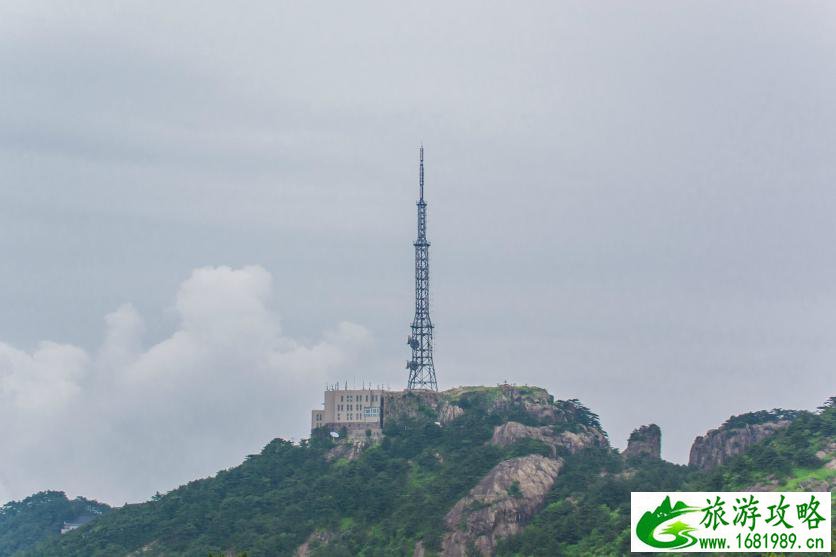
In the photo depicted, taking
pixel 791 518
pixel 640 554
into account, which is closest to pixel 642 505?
pixel 791 518

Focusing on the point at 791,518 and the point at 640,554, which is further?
the point at 640,554

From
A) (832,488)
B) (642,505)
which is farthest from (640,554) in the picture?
(642,505)

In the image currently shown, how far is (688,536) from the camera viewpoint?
15088cm

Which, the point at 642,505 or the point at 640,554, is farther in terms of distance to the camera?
the point at 640,554

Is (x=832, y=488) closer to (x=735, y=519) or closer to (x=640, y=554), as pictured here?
(x=640, y=554)

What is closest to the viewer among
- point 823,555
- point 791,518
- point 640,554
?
point 791,518

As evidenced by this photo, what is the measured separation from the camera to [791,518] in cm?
14938

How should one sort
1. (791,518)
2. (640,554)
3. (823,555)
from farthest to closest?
(640,554) → (823,555) → (791,518)

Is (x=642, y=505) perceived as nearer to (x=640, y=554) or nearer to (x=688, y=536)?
(x=688, y=536)

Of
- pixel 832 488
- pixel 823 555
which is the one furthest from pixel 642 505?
pixel 832 488

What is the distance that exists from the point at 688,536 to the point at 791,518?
38.1 feet

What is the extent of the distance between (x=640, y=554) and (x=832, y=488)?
1210 inches

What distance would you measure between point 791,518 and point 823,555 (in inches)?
772

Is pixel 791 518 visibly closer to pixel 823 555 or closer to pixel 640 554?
pixel 823 555
